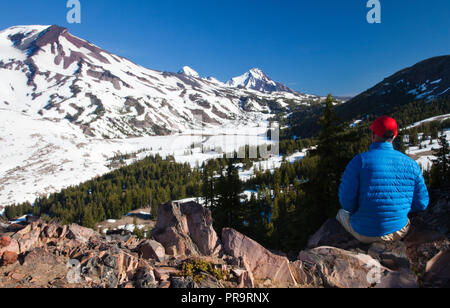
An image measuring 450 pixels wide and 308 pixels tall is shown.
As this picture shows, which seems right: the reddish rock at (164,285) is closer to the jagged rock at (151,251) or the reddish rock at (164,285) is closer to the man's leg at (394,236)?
the jagged rock at (151,251)

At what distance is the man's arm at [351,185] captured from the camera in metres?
5.22

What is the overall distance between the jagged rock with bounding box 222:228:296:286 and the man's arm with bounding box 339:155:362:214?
2.16 meters

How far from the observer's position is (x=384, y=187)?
199 inches

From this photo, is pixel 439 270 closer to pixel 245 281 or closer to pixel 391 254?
pixel 391 254

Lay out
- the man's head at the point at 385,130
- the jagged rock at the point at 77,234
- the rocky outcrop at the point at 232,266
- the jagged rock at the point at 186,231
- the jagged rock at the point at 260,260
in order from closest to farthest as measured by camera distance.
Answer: the rocky outcrop at the point at 232,266, the man's head at the point at 385,130, the jagged rock at the point at 260,260, the jagged rock at the point at 77,234, the jagged rock at the point at 186,231

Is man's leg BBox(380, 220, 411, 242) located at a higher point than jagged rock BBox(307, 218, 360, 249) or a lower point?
higher

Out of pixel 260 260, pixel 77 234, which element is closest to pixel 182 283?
pixel 260 260

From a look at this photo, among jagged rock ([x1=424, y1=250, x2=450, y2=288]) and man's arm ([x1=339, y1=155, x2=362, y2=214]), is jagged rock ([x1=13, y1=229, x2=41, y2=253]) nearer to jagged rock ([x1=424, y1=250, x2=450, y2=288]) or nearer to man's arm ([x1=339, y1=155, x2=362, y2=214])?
man's arm ([x1=339, y1=155, x2=362, y2=214])

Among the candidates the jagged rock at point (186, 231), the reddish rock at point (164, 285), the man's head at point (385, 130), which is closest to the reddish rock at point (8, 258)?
the reddish rock at point (164, 285)

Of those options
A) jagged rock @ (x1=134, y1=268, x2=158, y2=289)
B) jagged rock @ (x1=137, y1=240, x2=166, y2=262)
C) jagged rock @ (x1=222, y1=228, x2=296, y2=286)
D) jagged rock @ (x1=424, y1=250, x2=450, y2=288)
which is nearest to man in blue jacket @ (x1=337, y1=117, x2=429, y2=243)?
jagged rock @ (x1=424, y1=250, x2=450, y2=288)

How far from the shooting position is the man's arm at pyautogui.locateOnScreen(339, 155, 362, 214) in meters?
5.22

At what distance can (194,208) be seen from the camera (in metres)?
10.3

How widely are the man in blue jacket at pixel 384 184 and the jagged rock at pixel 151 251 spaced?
5.50 m

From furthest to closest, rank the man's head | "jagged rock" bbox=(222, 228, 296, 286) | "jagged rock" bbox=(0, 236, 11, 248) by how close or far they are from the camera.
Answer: "jagged rock" bbox=(0, 236, 11, 248) → "jagged rock" bbox=(222, 228, 296, 286) → the man's head
